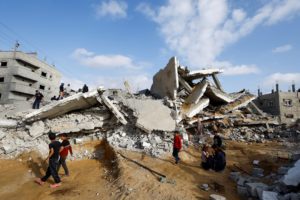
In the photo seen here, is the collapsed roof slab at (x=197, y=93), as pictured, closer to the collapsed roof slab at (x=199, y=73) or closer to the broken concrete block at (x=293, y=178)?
the collapsed roof slab at (x=199, y=73)

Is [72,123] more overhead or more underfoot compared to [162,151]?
more overhead

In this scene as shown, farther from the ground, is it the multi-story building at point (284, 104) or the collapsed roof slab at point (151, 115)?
the multi-story building at point (284, 104)

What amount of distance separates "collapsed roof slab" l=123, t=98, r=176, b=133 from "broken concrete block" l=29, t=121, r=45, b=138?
3.78 metres

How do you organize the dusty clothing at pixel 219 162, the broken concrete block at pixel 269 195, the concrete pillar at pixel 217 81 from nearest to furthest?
the broken concrete block at pixel 269 195, the dusty clothing at pixel 219 162, the concrete pillar at pixel 217 81

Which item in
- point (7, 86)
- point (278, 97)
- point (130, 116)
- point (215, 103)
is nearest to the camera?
point (130, 116)

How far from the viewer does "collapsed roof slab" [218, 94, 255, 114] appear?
15.3 meters

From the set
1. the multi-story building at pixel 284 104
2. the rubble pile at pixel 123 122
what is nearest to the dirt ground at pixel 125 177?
the rubble pile at pixel 123 122

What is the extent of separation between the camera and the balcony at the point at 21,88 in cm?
2998

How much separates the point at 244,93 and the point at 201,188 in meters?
12.5

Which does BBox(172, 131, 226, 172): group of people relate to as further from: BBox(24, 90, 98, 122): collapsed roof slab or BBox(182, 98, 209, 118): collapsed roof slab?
BBox(24, 90, 98, 122): collapsed roof slab

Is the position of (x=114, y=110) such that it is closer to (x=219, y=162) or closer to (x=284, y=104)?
(x=219, y=162)

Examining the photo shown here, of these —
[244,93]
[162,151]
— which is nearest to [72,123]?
[162,151]

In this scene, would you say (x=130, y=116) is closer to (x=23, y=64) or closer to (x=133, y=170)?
(x=133, y=170)

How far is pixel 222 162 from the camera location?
307 inches
